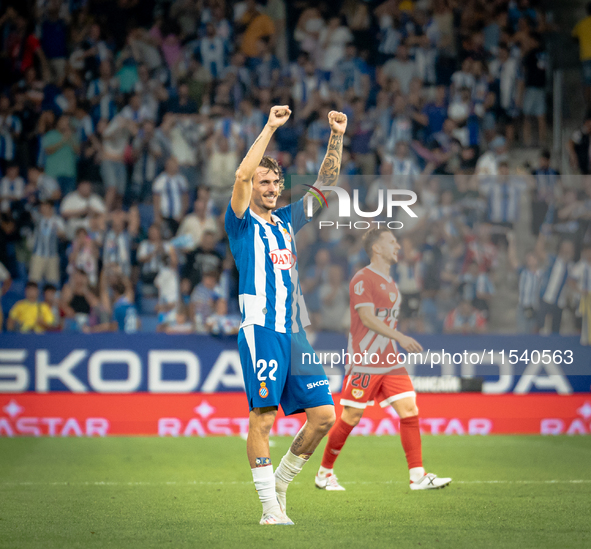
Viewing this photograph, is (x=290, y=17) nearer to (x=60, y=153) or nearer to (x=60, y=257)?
(x=60, y=153)

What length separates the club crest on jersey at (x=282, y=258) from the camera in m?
5.30

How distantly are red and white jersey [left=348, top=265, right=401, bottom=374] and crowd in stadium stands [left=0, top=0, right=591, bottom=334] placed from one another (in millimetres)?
3608

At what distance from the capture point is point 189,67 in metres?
14.8

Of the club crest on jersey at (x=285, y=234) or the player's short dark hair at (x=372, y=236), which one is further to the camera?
the player's short dark hair at (x=372, y=236)

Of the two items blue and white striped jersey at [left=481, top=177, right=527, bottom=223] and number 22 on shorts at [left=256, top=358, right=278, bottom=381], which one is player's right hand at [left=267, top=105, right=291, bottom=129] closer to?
number 22 on shorts at [left=256, top=358, right=278, bottom=381]

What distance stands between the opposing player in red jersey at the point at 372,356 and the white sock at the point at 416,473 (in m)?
0.33

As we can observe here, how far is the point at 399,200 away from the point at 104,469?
235 inches

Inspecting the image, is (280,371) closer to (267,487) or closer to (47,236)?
(267,487)

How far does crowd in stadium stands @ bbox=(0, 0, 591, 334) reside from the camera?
1147 centimetres

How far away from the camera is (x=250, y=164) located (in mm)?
4906

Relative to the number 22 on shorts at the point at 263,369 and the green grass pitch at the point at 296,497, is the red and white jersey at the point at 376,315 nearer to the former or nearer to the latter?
the green grass pitch at the point at 296,497

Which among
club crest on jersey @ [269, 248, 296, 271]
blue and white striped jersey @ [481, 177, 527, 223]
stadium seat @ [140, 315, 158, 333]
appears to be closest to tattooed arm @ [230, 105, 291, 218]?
club crest on jersey @ [269, 248, 296, 271]

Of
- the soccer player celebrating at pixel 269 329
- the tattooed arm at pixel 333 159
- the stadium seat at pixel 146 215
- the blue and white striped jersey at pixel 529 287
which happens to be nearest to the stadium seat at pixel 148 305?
the stadium seat at pixel 146 215

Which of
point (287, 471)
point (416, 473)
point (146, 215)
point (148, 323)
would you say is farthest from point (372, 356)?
point (146, 215)
